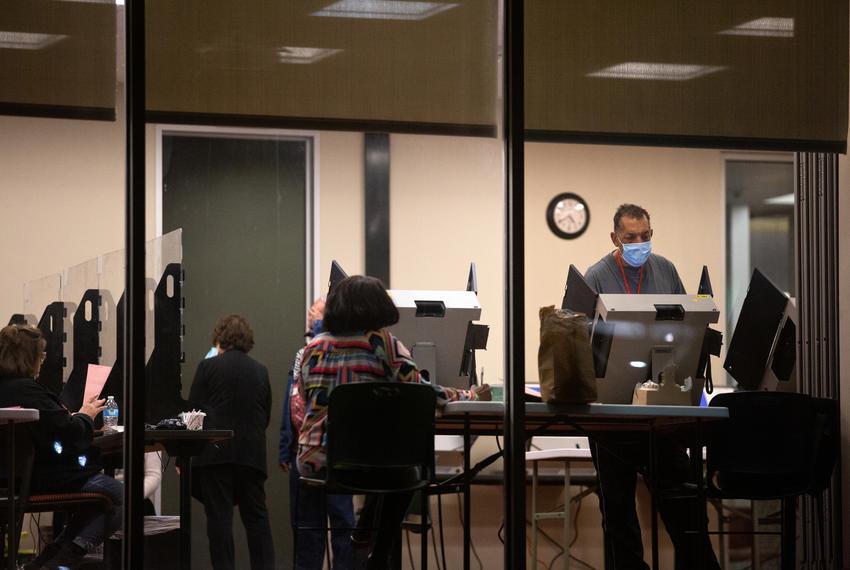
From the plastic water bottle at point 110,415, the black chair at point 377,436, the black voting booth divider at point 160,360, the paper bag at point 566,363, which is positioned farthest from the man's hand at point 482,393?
the plastic water bottle at point 110,415

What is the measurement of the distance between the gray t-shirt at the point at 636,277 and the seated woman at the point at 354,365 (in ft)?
2.73

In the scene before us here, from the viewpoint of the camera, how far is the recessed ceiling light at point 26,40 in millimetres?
3736

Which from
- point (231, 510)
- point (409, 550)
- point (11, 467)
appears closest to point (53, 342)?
point (11, 467)

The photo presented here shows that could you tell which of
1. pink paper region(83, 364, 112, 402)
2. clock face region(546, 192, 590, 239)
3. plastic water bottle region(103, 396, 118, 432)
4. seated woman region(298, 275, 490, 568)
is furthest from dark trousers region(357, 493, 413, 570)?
clock face region(546, 192, 590, 239)

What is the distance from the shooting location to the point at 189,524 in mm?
3738

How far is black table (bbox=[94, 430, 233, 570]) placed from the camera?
3688mm

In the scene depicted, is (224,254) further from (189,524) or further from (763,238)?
(763,238)

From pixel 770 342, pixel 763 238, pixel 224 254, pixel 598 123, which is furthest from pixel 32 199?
pixel 763 238

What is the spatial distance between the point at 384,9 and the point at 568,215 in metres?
1.37

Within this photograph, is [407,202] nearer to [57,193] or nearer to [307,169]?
[307,169]

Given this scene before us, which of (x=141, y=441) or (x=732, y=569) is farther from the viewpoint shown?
(x=732, y=569)

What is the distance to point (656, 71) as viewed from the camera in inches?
159

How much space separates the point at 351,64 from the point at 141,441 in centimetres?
162

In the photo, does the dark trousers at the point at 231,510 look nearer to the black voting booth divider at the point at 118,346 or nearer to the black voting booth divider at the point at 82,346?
the black voting booth divider at the point at 118,346
